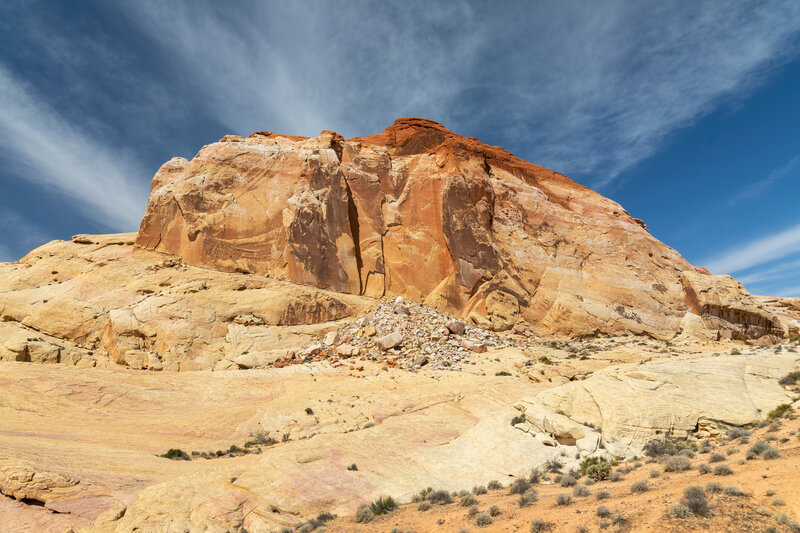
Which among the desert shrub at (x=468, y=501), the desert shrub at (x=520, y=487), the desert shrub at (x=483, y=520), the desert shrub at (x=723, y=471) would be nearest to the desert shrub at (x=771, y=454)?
the desert shrub at (x=723, y=471)

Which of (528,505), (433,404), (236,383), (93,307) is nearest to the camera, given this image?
(528,505)

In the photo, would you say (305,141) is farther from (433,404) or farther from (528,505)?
(528,505)

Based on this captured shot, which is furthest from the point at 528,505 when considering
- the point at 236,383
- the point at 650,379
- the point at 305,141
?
the point at 305,141

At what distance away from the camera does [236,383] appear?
22.2 meters

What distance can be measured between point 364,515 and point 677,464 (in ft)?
22.4

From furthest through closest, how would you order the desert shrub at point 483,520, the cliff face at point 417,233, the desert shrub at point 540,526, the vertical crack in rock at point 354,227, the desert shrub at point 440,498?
the vertical crack in rock at point 354,227 → the cliff face at point 417,233 → the desert shrub at point 440,498 → the desert shrub at point 483,520 → the desert shrub at point 540,526

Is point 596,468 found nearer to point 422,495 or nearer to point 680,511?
point 680,511

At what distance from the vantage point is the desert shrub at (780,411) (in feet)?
38.4

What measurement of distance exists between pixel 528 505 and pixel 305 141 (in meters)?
37.8

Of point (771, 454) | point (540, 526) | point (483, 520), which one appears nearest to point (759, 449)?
point (771, 454)

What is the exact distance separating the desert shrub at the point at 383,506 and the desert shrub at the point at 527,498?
3.07 m

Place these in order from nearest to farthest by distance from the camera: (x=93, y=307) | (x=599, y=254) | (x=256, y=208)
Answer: (x=93, y=307) < (x=256, y=208) < (x=599, y=254)

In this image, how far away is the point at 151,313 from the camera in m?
25.8

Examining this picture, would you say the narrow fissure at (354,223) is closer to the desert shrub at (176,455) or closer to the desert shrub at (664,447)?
the desert shrub at (176,455)
